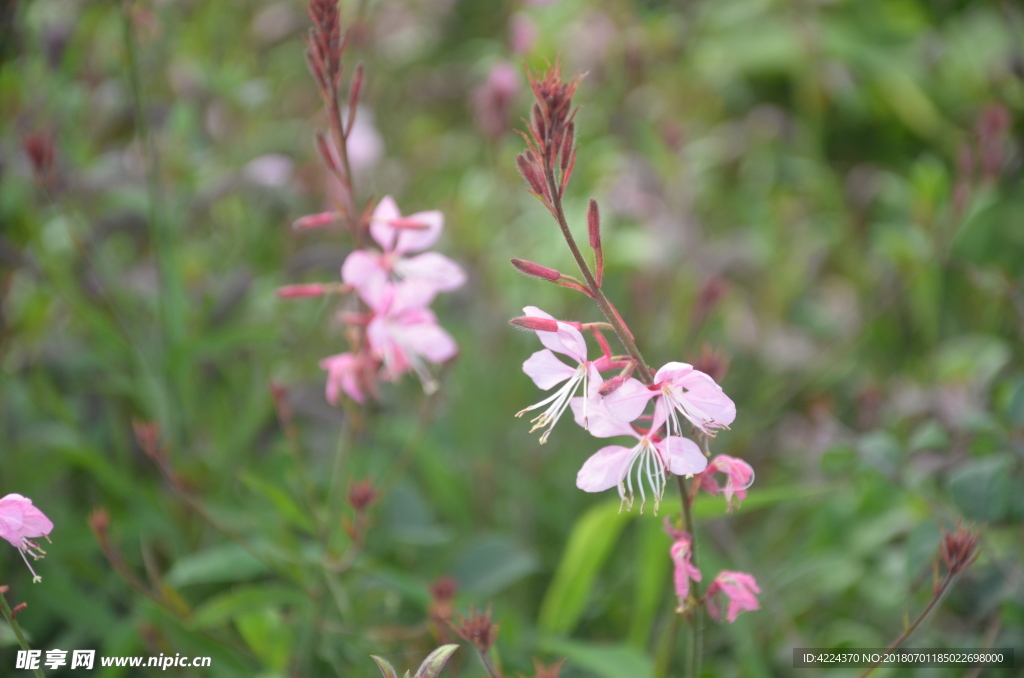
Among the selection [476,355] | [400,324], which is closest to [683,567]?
[400,324]

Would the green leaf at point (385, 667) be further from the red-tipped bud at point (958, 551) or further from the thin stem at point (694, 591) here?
the red-tipped bud at point (958, 551)

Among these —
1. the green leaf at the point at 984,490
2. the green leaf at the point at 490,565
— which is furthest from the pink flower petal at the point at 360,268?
the green leaf at the point at 984,490

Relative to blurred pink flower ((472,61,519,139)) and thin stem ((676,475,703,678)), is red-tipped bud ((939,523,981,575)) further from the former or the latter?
blurred pink flower ((472,61,519,139))

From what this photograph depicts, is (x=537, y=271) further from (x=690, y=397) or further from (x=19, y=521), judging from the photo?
(x=19, y=521)

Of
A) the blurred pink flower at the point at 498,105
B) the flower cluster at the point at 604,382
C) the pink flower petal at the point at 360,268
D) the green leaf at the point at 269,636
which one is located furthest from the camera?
the blurred pink flower at the point at 498,105

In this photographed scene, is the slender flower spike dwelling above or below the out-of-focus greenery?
above

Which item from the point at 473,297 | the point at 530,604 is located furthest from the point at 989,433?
the point at 473,297

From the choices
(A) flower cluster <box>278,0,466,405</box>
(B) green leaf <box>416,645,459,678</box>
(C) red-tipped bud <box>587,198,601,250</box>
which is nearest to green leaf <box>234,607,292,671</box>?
(A) flower cluster <box>278,0,466,405</box>
